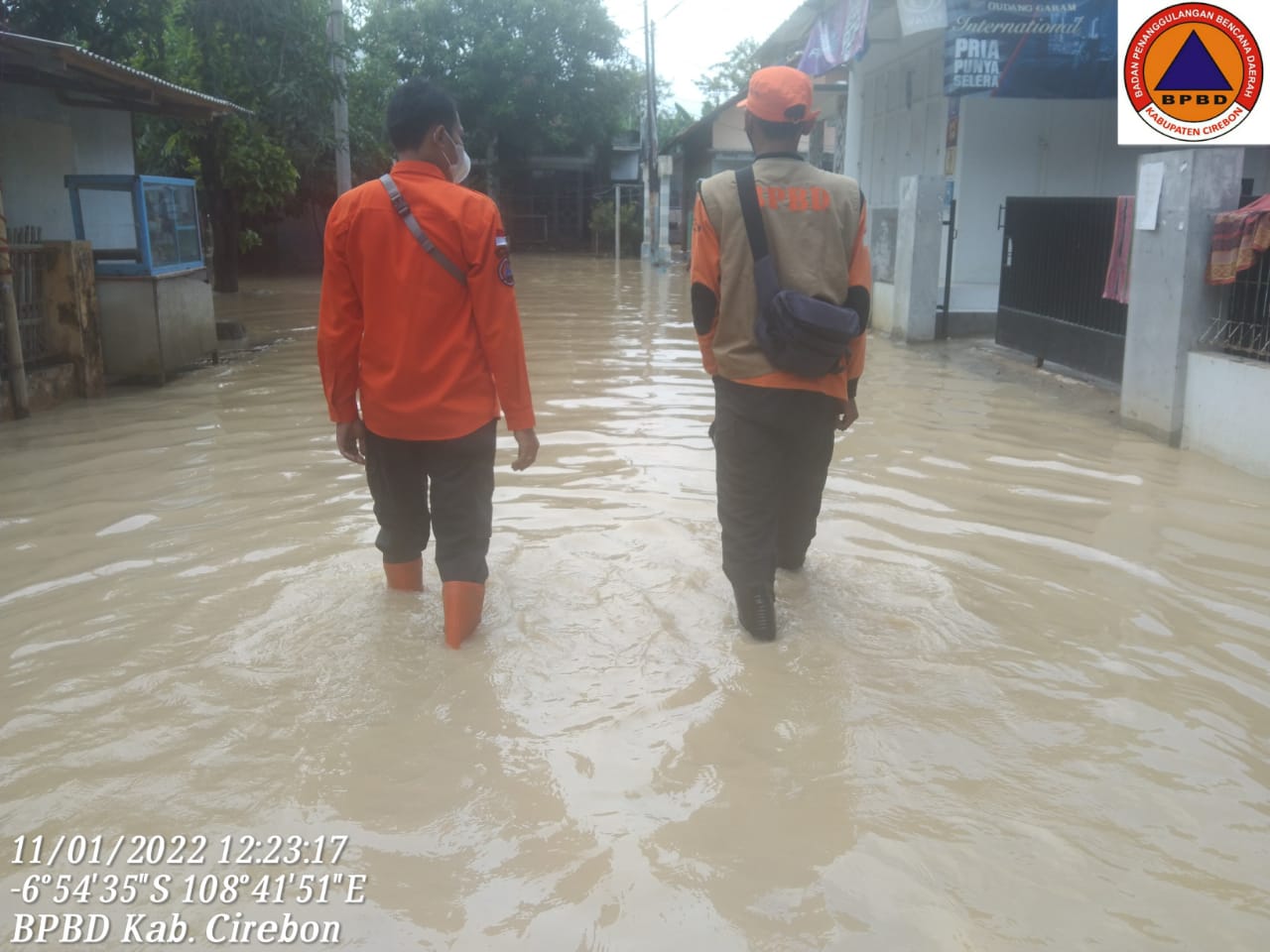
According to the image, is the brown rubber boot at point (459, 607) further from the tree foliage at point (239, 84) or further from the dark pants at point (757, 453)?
the tree foliage at point (239, 84)

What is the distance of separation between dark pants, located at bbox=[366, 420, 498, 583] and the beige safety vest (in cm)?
91

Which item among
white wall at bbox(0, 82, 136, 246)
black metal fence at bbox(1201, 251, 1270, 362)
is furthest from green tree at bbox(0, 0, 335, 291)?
black metal fence at bbox(1201, 251, 1270, 362)

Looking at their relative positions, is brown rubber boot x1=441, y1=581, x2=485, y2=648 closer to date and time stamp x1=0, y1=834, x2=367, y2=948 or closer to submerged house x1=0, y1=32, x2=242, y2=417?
date and time stamp x1=0, y1=834, x2=367, y2=948

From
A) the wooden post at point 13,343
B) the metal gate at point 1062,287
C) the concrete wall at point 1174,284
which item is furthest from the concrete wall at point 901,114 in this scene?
the wooden post at point 13,343

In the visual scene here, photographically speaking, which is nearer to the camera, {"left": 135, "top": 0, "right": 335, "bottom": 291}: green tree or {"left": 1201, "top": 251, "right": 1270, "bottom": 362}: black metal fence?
{"left": 1201, "top": 251, "right": 1270, "bottom": 362}: black metal fence

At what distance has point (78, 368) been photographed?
8.51 metres

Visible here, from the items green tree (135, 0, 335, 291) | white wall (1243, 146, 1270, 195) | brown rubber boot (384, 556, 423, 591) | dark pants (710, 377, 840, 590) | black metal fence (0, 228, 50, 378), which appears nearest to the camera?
dark pants (710, 377, 840, 590)

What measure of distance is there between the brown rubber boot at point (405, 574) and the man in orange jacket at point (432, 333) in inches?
15.0

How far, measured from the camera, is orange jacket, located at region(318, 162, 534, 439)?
11.4 feet

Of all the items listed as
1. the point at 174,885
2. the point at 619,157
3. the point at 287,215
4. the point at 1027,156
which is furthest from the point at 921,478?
the point at 619,157

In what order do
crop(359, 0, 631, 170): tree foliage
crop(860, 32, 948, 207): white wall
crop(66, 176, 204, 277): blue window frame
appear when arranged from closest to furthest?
crop(66, 176, 204, 277): blue window frame, crop(860, 32, 948, 207): white wall, crop(359, 0, 631, 170): tree foliage

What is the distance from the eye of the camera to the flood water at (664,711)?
2.48 metres

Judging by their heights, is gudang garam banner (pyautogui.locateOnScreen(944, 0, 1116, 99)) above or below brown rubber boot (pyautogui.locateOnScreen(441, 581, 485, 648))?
above

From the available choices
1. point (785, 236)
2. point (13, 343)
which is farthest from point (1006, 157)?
point (785, 236)
